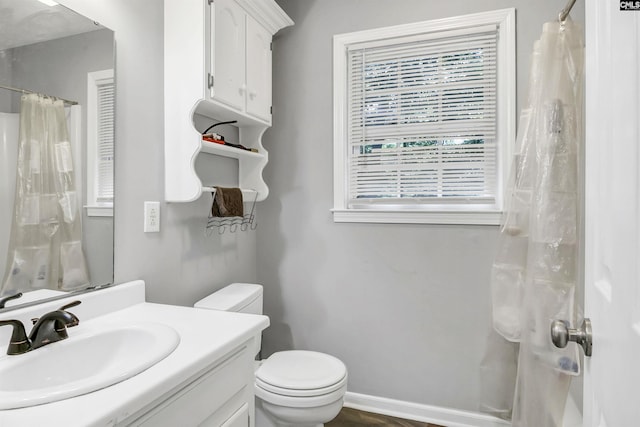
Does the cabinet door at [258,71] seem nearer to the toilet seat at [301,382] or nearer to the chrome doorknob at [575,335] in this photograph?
the toilet seat at [301,382]

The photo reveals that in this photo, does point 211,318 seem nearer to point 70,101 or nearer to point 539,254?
point 70,101

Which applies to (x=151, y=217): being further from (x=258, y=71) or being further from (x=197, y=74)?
(x=258, y=71)

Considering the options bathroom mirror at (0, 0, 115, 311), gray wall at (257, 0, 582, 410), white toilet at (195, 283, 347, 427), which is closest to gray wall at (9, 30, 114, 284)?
bathroom mirror at (0, 0, 115, 311)

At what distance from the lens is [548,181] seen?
1.37 metres

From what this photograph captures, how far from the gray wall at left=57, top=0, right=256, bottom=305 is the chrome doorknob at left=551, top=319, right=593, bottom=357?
1.42 meters

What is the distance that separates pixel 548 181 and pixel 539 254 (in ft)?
0.95

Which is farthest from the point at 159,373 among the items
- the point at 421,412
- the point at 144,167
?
the point at 421,412

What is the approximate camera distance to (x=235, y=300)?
1.73 m

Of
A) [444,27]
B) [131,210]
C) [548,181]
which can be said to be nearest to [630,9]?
[548,181]

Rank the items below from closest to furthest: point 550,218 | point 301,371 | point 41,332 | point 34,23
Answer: point 41,332, point 34,23, point 550,218, point 301,371

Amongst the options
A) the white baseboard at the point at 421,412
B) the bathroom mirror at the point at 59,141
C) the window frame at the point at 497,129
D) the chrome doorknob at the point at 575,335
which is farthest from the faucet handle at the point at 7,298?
the white baseboard at the point at 421,412

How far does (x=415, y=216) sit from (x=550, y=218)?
0.72 metres

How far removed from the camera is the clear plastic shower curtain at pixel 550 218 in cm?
135

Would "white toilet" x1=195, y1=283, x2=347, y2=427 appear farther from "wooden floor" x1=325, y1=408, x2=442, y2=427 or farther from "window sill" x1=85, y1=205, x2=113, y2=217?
"window sill" x1=85, y1=205, x2=113, y2=217
